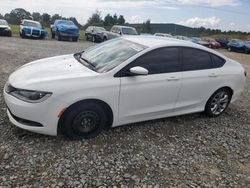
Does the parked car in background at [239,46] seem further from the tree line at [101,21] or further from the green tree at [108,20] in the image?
the green tree at [108,20]

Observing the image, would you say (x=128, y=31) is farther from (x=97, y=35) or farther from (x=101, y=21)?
(x=101, y=21)

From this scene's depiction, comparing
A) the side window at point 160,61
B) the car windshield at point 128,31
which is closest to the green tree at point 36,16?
the car windshield at point 128,31

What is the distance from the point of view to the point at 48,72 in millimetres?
3943

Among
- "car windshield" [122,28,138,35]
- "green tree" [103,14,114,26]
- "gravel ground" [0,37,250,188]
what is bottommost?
"gravel ground" [0,37,250,188]

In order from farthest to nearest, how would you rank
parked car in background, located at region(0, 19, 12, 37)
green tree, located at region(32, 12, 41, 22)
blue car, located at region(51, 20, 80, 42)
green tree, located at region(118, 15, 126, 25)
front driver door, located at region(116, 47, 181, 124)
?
green tree, located at region(32, 12, 41, 22) → green tree, located at region(118, 15, 126, 25) → blue car, located at region(51, 20, 80, 42) → parked car in background, located at region(0, 19, 12, 37) → front driver door, located at region(116, 47, 181, 124)

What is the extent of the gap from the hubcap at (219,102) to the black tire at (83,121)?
2.47 metres

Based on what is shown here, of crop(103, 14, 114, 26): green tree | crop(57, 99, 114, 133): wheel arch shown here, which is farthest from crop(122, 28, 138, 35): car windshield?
crop(103, 14, 114, 26): green tree

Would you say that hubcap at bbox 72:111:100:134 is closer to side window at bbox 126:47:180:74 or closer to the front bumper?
the front bumper

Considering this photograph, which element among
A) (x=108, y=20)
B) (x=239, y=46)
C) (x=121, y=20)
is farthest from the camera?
(x=121, y=20)

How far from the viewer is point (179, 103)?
4.73 m

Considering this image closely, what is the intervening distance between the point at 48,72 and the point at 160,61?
183cm

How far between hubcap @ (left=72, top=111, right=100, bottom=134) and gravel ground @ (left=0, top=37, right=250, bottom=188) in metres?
0.19

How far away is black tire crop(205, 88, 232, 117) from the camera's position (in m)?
5.26

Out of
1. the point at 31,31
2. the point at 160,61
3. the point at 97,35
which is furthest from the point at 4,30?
the point at 160,61
